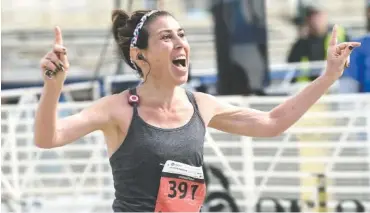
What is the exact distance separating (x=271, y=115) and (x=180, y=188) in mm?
539

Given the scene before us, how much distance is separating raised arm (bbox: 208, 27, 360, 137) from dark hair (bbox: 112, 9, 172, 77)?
1.16 ft

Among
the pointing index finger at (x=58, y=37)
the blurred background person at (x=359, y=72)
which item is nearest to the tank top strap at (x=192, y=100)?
the pointing index finger at (x=58, y=37)

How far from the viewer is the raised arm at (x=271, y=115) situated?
379 centimetres

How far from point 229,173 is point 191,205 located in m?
3.48

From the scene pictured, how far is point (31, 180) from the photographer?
7965 millimetres

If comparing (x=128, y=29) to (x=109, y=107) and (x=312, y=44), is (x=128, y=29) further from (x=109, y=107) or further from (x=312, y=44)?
(x=312, y=44)

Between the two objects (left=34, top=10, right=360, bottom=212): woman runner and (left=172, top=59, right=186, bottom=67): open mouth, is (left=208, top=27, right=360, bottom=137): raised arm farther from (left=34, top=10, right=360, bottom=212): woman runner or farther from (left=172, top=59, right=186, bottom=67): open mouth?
(left=172, top=59, right=186, bottom=67): open mouth

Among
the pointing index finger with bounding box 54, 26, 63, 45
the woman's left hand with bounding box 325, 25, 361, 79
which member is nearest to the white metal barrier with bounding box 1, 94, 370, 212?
the woman's left hand with bounding box 325, 25, 361, 79

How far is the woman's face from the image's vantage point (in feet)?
11.9

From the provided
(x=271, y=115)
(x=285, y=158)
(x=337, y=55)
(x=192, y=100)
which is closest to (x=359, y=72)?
(x=285, y=158)

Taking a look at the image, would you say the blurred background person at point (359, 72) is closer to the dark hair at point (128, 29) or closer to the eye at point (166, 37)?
the dark hair at point (128, 29)

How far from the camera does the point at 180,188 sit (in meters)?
3.59

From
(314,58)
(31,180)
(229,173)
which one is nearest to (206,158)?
(229,173)

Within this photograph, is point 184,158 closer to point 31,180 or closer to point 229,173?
point 229,173
